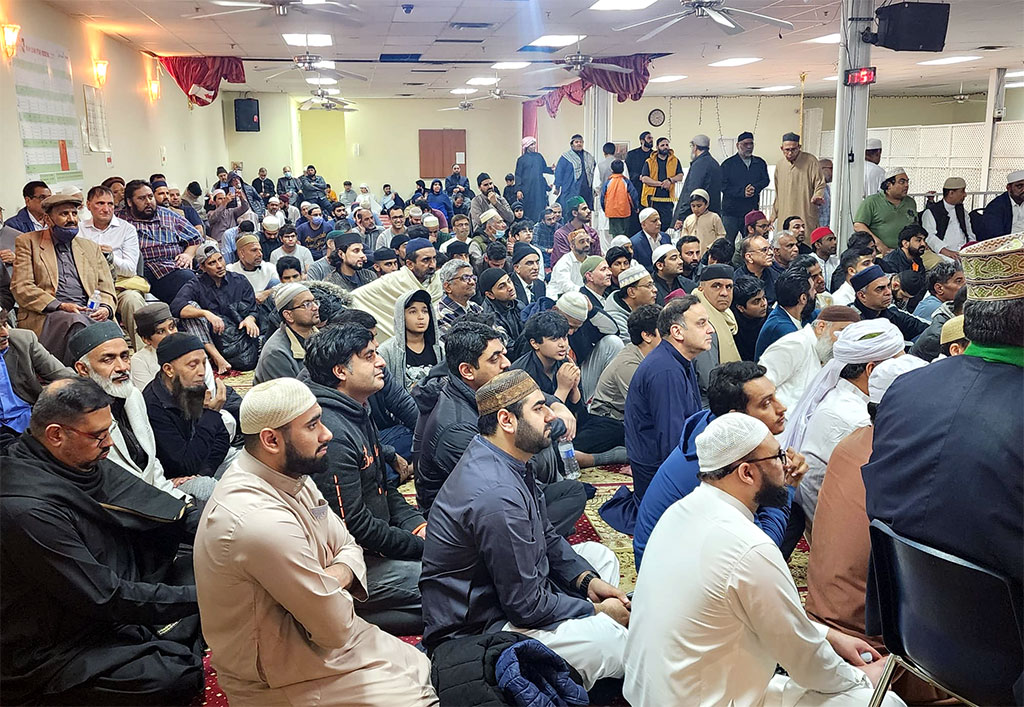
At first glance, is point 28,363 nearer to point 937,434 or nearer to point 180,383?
point 180,383

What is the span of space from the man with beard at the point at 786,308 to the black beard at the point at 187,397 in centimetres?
278

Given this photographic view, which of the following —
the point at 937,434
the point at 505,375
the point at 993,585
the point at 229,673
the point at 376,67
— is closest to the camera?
the point at 993,585

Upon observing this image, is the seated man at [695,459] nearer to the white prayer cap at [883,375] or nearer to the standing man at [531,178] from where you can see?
the white prayer cap at [883,375]

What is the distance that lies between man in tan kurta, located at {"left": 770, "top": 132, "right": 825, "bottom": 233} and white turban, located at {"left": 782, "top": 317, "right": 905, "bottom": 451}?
20.2 feet

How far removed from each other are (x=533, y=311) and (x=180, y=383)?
104 inches

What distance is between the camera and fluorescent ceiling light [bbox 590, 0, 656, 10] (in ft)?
26.8

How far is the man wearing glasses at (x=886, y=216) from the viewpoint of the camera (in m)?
7.30

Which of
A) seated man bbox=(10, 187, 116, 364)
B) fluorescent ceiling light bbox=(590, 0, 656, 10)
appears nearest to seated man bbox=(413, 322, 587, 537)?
seated man bbox=(10, 187, 116, 364)

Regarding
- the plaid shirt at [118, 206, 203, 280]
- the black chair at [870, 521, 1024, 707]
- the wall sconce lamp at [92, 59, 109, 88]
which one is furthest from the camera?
the wall sconce lamp at [92, 59, 109, 88]

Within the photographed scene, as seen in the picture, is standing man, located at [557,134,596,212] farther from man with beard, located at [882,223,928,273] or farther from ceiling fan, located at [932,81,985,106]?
ceiling fan, located at [932,81,985,106]

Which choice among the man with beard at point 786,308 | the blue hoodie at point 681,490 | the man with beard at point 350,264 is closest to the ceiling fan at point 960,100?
the man with beard at point 350,264

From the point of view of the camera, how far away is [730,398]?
290 cm

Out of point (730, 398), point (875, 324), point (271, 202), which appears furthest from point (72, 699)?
point (271, 202)

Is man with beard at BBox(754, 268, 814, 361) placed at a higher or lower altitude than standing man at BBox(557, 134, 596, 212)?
lower
